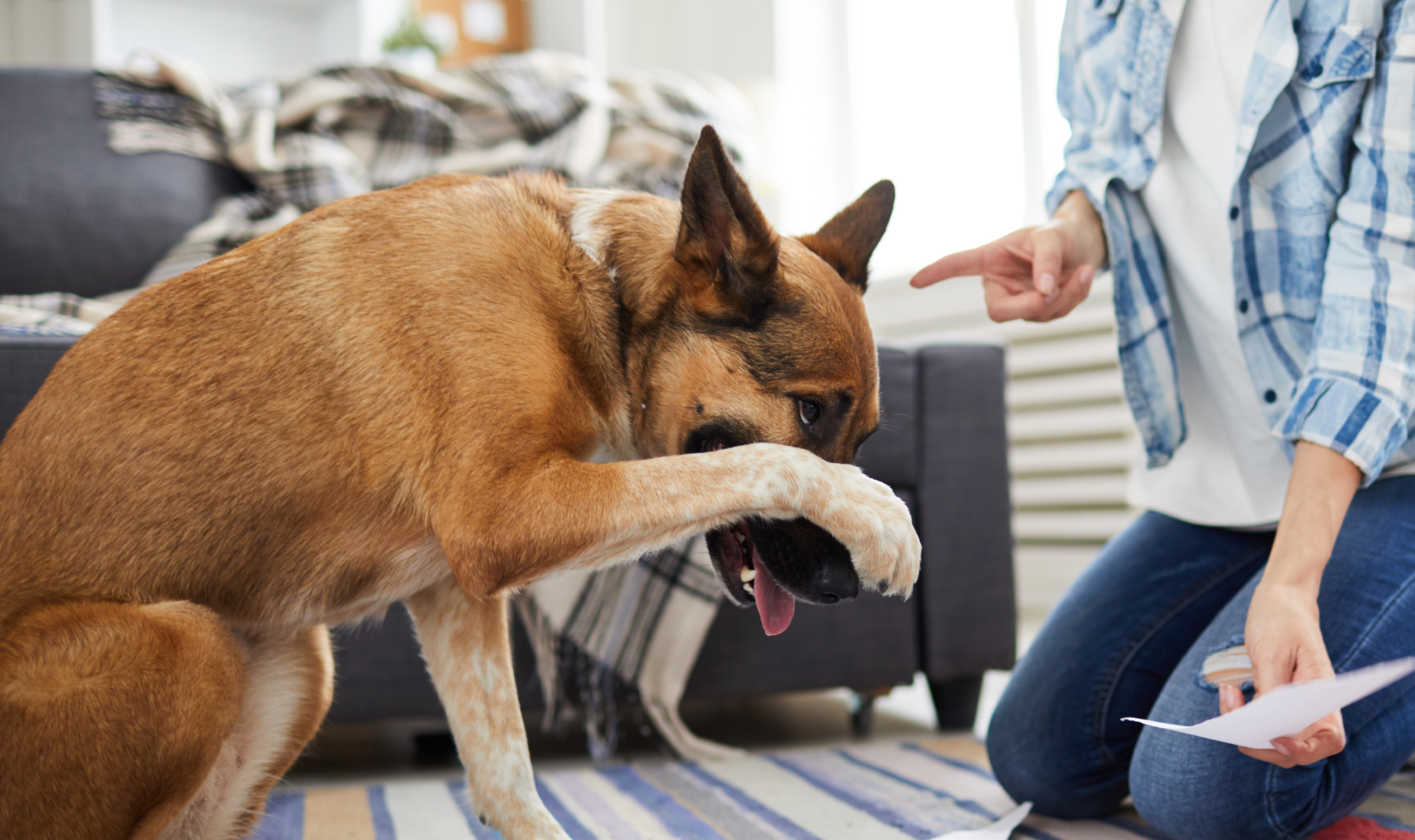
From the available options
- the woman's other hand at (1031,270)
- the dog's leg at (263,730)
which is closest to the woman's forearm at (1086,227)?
the woman's other hand at (1031,270)

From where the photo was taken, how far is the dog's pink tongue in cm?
130

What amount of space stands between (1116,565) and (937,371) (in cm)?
62

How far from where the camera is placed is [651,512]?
3.58ft

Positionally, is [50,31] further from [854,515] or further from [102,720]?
[854,515]

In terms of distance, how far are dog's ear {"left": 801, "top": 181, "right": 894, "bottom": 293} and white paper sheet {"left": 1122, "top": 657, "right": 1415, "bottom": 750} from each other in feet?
2.46

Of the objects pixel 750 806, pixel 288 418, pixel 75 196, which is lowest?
pixel 750 806

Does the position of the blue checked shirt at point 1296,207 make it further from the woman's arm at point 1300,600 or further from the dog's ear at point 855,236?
the dog's ear at point 855,236

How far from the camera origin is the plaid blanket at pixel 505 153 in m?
1.90

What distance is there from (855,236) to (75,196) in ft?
6.87

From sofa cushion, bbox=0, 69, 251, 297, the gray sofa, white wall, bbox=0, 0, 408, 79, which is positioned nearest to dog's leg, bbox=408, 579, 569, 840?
the gray sofa

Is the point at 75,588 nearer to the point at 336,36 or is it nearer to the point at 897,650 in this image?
the point at 897,650

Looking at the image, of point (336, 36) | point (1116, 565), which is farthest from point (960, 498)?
point (336, 36)

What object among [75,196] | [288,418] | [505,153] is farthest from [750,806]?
[75,196]

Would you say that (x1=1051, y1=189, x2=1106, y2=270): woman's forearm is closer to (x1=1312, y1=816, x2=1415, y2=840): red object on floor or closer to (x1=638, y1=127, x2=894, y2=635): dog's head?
(x1=638, y1=127, x2=894, y2=635): dog's head
